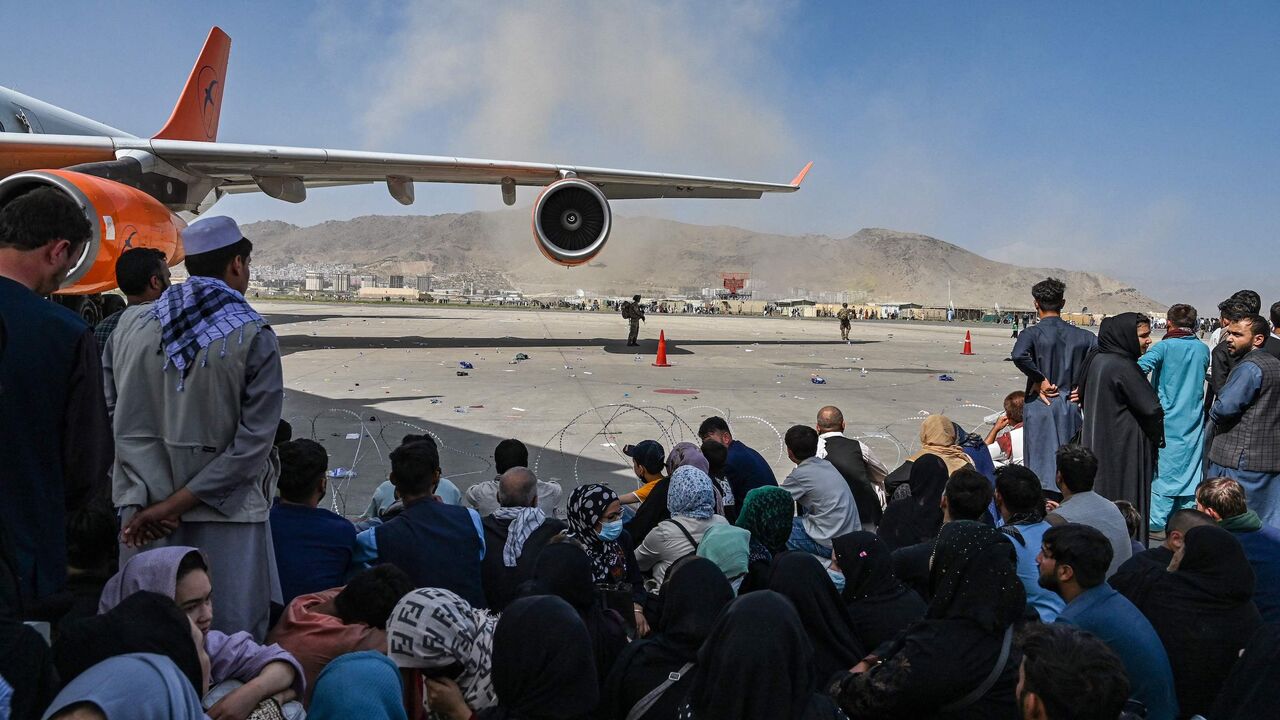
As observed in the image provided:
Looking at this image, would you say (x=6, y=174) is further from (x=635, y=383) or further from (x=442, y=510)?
(x=442, y=510)

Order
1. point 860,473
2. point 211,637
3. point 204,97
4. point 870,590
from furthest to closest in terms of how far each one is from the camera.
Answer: point 204,97 < point 860,473 < point 870,590 < point 211,637

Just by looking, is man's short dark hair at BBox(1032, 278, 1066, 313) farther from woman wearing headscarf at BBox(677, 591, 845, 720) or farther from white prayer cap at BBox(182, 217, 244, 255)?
white prayer cap at BBox(182, 217, 244, 255)

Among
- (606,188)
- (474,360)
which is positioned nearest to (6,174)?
(474,360)

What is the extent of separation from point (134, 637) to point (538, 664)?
0.98 m

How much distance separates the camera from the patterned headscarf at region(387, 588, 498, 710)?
2309mm

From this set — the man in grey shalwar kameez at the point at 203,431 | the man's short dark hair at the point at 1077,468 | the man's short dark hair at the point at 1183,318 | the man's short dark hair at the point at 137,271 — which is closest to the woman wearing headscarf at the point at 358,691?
the man in grey shalwar kameez at the point at 203,431

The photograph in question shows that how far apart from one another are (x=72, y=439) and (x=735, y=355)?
16.4 meters

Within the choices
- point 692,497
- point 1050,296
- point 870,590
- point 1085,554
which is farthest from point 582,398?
point 1085,554

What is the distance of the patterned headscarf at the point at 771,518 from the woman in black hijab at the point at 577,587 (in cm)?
87

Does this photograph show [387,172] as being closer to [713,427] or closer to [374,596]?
[713,427]

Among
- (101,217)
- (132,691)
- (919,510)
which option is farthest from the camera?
(101,217)

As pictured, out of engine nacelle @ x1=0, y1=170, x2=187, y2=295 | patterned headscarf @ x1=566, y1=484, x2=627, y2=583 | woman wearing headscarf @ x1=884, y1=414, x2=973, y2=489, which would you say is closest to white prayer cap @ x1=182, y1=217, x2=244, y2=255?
patterned headscarf @ x1=566, y1=484, x2=627, y2=583

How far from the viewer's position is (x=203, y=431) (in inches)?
103

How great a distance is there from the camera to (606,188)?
17125 mm
